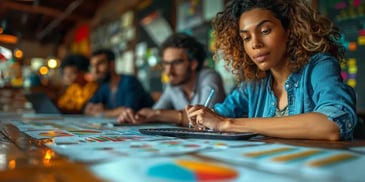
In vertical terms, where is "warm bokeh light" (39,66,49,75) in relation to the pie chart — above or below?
above

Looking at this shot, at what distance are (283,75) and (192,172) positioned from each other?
0.97 meters

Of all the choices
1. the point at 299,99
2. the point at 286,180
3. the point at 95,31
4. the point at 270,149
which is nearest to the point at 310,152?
the point at 270,149

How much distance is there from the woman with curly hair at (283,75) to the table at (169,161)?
0.15 meters

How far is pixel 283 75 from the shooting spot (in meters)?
1.42

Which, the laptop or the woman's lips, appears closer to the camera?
the woman's lips

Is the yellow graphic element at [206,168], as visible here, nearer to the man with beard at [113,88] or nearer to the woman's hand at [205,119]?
the woman's hand at [205,119]

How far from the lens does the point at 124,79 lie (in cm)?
321

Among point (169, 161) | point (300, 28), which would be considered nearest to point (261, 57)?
point (300, 28)

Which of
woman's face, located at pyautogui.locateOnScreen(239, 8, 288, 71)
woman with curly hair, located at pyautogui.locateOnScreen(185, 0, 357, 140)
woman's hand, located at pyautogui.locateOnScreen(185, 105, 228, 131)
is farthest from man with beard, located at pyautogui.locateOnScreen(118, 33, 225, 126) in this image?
woman's hand, located at pyautogui.locateOnScreen(185, 105, 228, 131)

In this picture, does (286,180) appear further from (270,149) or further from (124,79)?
(124,79)

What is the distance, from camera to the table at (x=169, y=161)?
524mm

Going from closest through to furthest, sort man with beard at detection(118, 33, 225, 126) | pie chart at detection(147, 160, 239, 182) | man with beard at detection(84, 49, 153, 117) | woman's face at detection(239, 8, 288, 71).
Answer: pie chart at detection(147, 160, 239, 182) → woman's face at detection(239, 8, 288, 71) → man with beard at detection(118, 33, 225, 126) → man with beard at detection(84, 49, 153, 117)

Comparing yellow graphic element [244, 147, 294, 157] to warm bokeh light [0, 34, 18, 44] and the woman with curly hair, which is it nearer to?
the woman with curly hair

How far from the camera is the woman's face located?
51.8 inches
